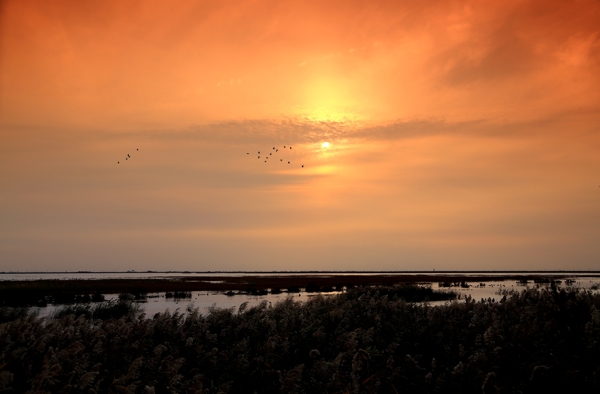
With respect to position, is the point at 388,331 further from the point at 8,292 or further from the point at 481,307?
the point at 8,292

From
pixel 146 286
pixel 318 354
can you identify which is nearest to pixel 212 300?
pixel 146 286

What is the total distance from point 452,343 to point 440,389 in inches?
A: 159

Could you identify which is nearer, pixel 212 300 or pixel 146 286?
pixel 212 300

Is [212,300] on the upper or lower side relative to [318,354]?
lower

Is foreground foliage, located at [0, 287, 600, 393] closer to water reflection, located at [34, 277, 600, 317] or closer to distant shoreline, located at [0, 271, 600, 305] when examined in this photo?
→ water reflection, located at [34, 277, 600, 317]

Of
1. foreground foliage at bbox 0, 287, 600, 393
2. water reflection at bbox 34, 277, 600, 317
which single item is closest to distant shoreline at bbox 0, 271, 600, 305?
water reflection at bbox 34, 277, 600, 317

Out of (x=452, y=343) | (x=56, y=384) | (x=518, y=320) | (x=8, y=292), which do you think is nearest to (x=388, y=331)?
(x=452, y=343)

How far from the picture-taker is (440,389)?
955 centimetres

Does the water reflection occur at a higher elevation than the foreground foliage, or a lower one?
lower

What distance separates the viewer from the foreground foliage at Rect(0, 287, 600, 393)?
905cm

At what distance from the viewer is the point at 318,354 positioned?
10.3m

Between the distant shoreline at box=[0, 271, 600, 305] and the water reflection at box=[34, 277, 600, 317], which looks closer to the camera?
the water reflection at box=[34, 277, 600, 317]

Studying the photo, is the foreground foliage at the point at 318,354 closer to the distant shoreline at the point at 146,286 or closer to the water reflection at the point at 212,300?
the water reflection at the point at 212,300

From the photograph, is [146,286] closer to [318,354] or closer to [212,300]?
[212,300]
